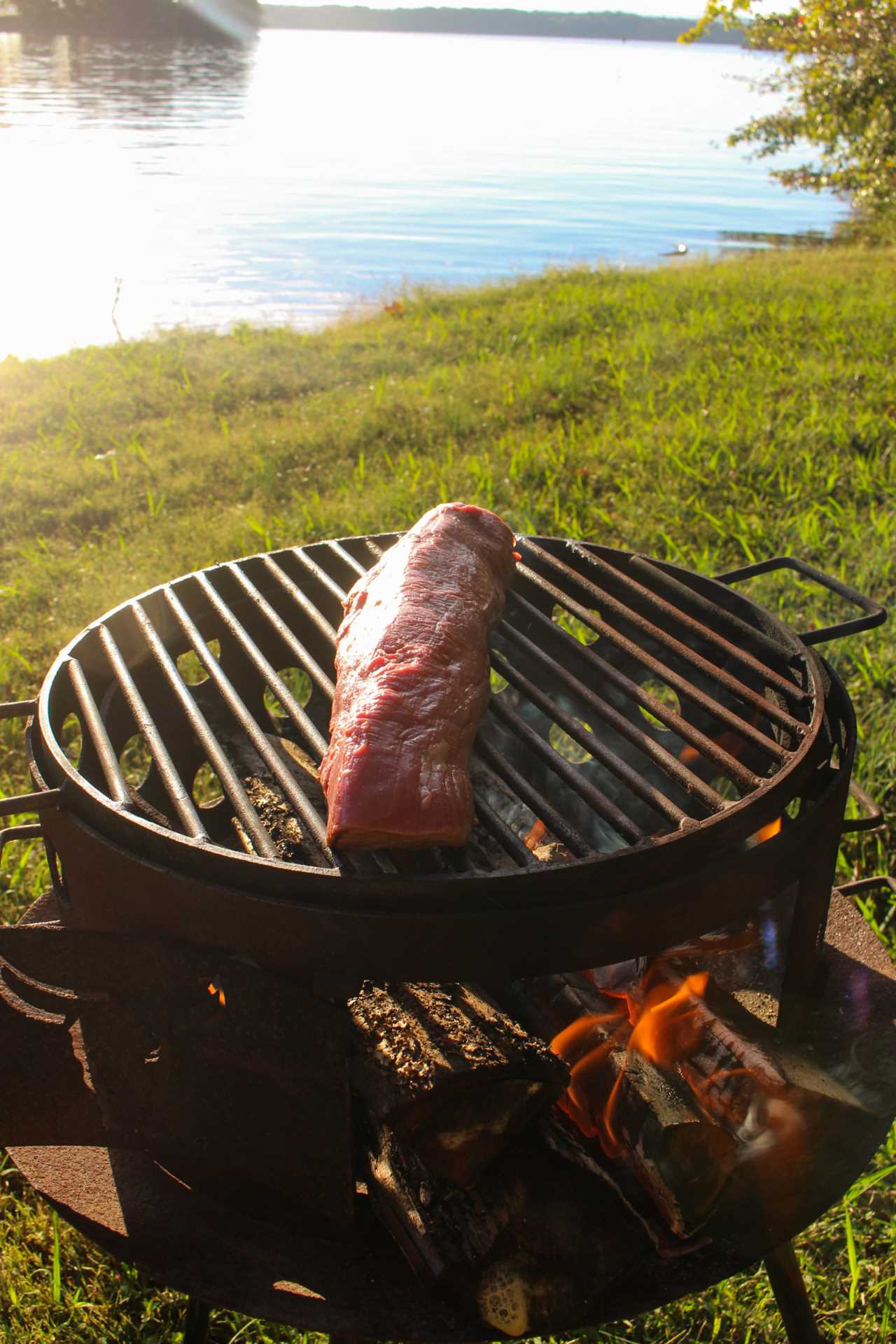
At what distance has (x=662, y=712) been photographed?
217 cm

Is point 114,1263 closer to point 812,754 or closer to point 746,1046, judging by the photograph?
point 746,1046

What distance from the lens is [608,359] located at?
8656 mm

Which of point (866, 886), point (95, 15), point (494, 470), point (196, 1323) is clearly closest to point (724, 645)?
point (866, 886)

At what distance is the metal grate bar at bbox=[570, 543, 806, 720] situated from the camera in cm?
212

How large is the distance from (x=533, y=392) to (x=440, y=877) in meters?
6.93

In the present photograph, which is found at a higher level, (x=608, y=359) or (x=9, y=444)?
(x=608, y=359)

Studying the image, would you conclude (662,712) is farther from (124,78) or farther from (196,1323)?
(124,78)

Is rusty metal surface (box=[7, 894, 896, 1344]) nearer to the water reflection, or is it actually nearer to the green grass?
the green grass

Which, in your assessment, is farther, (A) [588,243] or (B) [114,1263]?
(A) [588,243]

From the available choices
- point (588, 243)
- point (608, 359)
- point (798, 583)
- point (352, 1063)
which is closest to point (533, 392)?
point (608, 359)

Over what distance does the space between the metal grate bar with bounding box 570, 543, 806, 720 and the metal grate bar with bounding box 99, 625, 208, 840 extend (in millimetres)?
1244

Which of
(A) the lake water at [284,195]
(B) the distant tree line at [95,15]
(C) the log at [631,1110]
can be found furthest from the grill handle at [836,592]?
(B) the distant tree line at [95,15]

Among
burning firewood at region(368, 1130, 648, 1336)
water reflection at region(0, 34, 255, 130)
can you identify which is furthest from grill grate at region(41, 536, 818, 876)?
water reflection at region(0, 34, 255, 130)

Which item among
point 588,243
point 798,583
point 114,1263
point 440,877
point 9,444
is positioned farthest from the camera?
point 588,243
